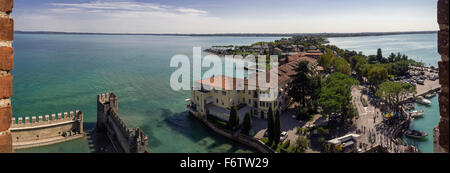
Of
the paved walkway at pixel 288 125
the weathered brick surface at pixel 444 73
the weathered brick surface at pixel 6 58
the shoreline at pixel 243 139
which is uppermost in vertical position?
the weathered brick surface at pixel 6 58

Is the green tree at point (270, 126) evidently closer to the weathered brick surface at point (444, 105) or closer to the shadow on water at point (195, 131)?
the shadow on water at point (195, 131)

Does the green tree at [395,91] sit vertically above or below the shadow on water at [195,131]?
above

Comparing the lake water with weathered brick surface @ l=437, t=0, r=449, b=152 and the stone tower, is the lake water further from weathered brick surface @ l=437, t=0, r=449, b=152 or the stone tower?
weathered brick surface @ l=437, t=0, r=449, b=152

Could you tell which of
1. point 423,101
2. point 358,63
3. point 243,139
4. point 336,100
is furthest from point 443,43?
point 358,63

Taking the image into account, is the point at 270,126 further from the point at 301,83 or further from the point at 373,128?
the point at 373,128

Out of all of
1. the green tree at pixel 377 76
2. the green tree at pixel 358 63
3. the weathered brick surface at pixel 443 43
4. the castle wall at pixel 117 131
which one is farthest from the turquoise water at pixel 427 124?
the weathered brick surface at pixel 443 43

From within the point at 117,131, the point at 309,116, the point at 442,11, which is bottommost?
the point at 117,131
